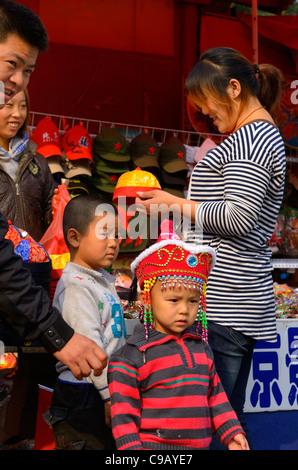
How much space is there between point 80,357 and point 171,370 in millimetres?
314

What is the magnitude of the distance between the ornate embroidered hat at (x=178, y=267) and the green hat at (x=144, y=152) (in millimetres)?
2473

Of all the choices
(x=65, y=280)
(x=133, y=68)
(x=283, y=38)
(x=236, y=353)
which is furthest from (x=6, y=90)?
(x=283, y=38)

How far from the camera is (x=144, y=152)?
4.46 m

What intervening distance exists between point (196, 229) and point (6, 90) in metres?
0.83

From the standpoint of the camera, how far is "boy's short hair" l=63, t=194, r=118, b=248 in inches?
91.7

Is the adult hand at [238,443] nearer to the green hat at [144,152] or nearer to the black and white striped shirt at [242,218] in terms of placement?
the black and white striped shirt at [242,218]

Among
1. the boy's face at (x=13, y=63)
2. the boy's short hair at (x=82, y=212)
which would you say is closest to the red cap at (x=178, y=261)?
the boy's short hair at (x=82, y=212)

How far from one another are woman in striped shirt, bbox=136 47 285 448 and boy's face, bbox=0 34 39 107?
59cm

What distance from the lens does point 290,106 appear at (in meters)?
5.39

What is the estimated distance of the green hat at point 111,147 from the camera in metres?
4.39

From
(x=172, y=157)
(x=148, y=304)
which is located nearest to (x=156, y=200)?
(x=148, y=304)

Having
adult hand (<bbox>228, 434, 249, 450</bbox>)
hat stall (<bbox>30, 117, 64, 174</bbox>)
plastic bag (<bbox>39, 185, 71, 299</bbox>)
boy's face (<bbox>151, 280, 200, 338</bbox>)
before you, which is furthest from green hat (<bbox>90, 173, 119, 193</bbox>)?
adult hand (<bbox>228, 434, 249, 450</bbox>)

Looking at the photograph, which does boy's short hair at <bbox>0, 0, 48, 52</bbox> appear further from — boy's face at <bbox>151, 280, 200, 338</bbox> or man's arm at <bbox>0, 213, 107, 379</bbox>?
boy's face at <bbox>151, 280, 200, 338</bbox>

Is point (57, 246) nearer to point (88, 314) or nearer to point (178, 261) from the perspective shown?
point (88, 314)
